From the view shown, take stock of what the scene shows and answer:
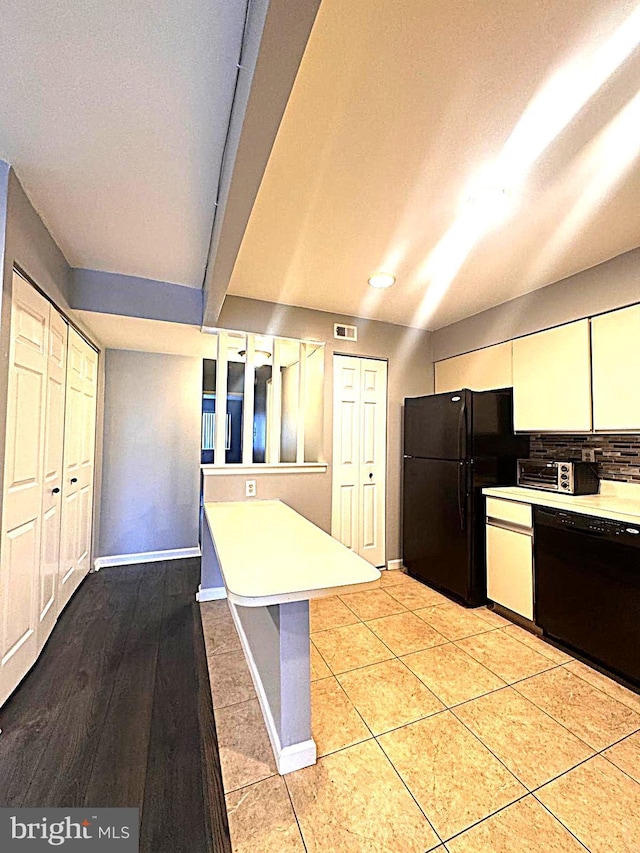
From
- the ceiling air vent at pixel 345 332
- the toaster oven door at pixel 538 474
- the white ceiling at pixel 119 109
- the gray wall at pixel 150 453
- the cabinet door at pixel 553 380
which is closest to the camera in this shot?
the white ceiling at pixel 119 109

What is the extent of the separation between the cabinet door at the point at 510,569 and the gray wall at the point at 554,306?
1.56 m

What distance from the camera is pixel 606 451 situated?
2.60m

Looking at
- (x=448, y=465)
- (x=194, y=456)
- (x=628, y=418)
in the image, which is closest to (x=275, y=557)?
(x=448, y=465)

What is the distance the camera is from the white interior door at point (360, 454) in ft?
11.2

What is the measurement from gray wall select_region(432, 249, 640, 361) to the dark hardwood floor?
317cm

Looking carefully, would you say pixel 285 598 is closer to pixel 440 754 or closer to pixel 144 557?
pixel 440 754

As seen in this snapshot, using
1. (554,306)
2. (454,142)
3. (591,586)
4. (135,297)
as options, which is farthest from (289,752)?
(554,306)

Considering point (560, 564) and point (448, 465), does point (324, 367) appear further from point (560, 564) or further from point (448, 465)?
point (560, 564)

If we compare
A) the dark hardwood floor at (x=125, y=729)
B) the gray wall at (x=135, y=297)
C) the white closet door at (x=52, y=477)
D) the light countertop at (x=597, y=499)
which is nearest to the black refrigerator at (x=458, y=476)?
the light countertop at (x=597, y=499)

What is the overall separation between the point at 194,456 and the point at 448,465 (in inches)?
103

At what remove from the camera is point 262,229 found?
2016 mm

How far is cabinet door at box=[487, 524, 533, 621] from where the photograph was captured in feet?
8.16

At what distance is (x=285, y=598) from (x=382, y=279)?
221 centimetres

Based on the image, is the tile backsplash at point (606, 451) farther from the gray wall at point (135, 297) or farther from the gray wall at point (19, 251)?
the gray wall at point (19, 251)
